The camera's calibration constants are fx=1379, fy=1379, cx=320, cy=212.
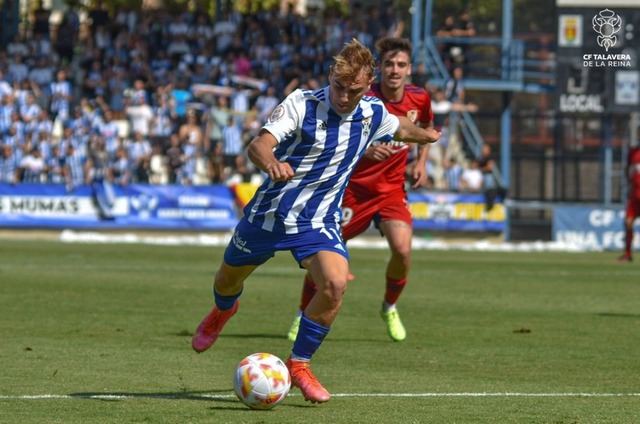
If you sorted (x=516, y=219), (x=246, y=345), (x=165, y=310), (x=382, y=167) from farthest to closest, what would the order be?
(x=516, y=219) → (x=165, y=310) → (x=382, y=167) → (x=246, y=345)

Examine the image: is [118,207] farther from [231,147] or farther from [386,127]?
[386,127]

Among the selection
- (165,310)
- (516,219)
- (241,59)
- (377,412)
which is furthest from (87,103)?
(377,412)

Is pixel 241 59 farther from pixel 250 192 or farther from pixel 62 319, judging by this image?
pixel 62 319

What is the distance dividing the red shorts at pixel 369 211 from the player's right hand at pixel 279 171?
186 inches

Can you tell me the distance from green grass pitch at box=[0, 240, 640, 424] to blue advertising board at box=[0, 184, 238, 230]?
11.2m

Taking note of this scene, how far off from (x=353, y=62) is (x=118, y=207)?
26.2 meters

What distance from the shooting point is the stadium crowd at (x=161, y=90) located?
1355 inches

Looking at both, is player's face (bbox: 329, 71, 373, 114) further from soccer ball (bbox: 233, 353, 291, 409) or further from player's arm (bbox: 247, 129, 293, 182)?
soccer ball (bbox: 233, 353, 291, 409)

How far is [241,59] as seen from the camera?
Result: 37.2 m

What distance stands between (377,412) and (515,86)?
104 feet

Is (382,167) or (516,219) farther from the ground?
(382,167)

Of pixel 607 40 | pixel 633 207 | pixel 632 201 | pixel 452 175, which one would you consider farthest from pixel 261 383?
pixel 452 175

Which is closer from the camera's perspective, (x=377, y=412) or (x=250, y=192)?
(x=377, y=412)

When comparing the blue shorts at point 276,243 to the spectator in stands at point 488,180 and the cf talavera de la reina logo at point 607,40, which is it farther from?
the spectator in stands at point 488,180
